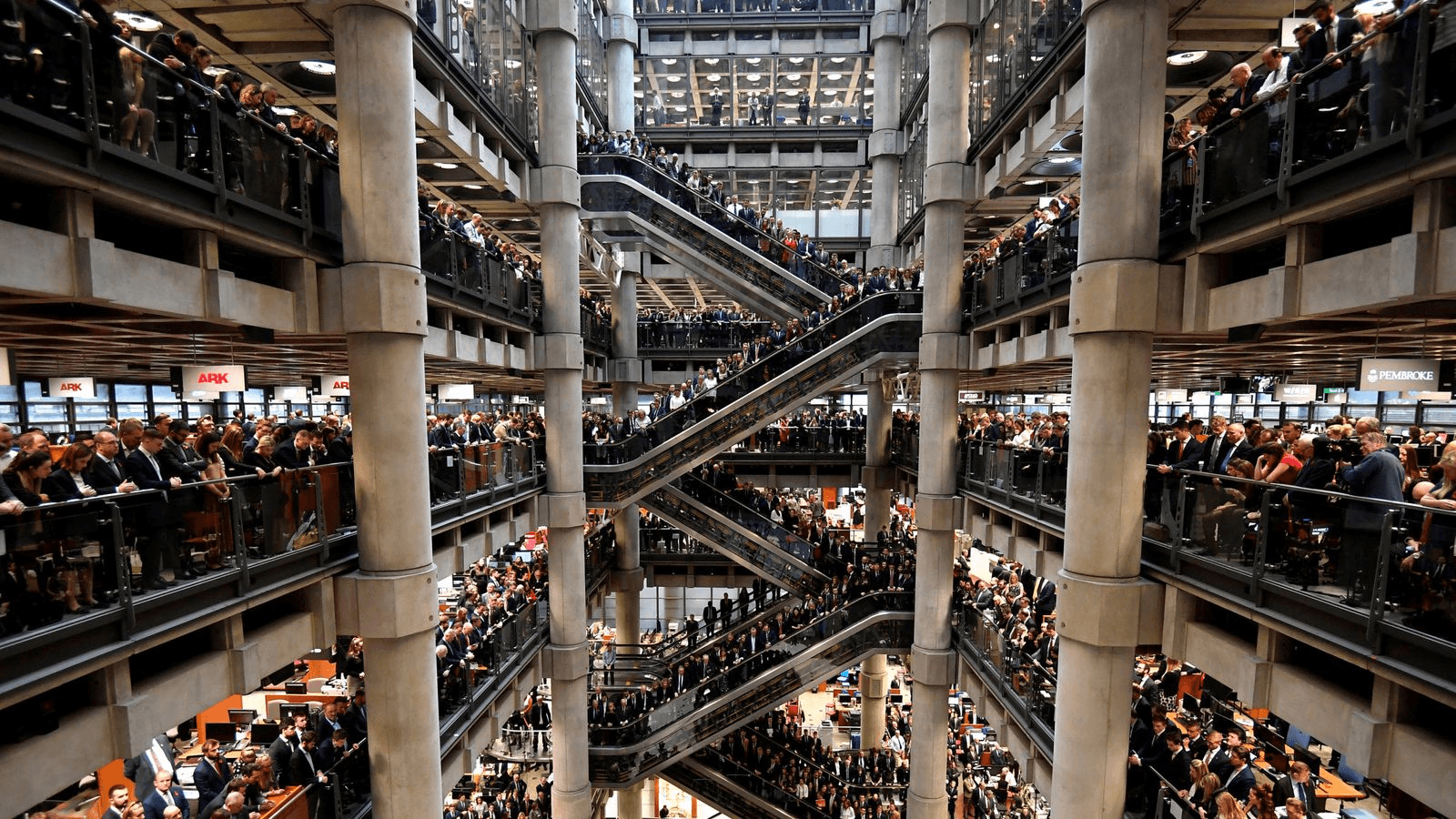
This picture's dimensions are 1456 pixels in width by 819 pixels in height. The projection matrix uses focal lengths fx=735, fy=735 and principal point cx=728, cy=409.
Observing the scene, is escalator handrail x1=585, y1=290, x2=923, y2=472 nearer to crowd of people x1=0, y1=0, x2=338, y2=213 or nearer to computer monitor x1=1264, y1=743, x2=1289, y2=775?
crowd of people x1=0, y1=0, x2=338, y2=213

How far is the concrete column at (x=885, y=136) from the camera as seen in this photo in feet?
85.6

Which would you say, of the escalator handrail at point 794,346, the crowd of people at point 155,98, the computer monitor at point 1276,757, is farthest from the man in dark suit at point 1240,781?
the crowd of people at point 155,98

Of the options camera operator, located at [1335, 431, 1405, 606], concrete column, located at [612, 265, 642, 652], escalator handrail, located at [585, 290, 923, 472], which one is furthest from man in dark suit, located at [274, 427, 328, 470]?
concrete column, located at [612, 265, 642, 652]

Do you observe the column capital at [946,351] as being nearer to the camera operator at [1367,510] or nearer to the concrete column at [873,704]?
the camera operator at [1367,510]

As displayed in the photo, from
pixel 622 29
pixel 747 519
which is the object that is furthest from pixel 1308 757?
pixel 622 29

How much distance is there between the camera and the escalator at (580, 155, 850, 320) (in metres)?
18.8

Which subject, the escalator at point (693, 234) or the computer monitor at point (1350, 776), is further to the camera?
the escalator at point (693, 234)

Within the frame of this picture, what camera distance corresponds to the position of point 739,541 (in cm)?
2081

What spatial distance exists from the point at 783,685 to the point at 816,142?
21.6m

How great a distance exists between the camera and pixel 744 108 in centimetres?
3173

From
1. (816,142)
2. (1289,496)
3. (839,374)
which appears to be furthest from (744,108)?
(1289,496)

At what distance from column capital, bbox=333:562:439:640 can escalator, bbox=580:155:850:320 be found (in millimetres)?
11857

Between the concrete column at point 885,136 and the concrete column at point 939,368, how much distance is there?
10679 millimetres

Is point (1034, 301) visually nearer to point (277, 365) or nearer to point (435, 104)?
point (435, 104)
